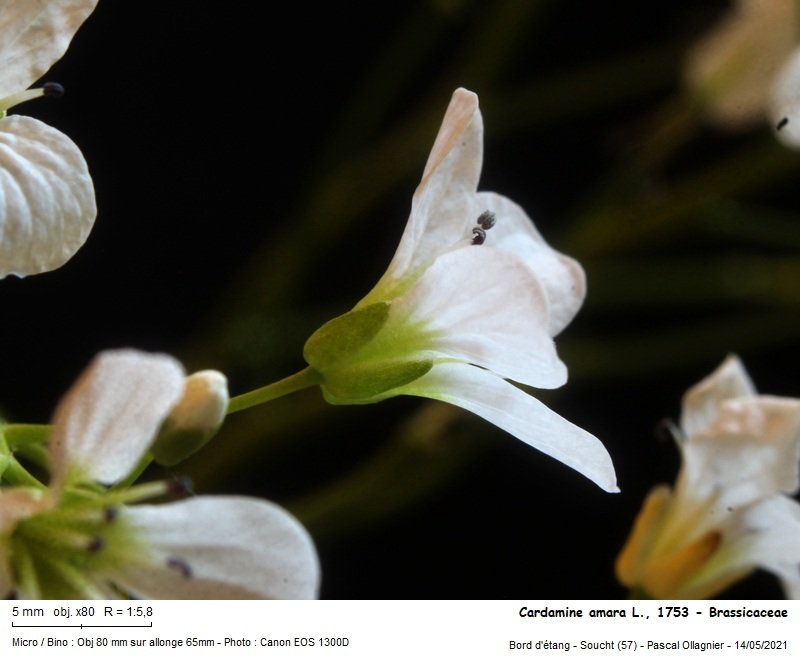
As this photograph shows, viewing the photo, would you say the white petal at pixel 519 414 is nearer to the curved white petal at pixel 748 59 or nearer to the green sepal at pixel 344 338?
the green sepal at pixel 344 338

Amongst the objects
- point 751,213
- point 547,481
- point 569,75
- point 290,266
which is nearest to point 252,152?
point 290,266

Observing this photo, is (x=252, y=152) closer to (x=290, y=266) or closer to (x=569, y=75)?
(x=290, y=266)

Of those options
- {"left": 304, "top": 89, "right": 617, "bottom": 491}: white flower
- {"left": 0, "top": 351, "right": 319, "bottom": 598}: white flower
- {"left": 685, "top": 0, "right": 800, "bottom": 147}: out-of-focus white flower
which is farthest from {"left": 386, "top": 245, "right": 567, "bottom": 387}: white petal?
{"left": 685, "top": 0, "right": 800, "bottom": 147}: out-of-focus white flower

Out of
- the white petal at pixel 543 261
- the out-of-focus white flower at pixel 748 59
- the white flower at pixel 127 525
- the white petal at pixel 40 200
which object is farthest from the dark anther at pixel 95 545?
the out-of-focus white flower at pixel 748 59

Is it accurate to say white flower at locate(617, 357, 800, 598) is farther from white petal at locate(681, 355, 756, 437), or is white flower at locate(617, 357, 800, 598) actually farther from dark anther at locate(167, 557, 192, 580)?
dark anther at locate(167, 557, 192, 580)

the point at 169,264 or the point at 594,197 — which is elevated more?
the point at 594,197

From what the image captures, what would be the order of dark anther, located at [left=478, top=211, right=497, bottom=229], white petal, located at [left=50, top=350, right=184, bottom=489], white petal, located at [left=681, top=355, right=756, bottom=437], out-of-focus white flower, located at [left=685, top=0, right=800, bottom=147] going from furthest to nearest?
out-of-focus white flower, located at [left=685, top=0, right=800, bottom=147] → white petal, located at [left=681, top=355, right=756, bottom=437] → dark anther, located at [left=478, top=211, right=497, bottom=229] → white petal, located at [left=50, top=350, right=184, bottom=489]
